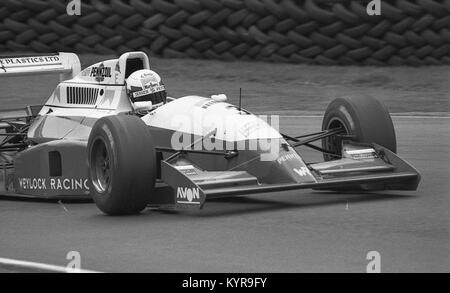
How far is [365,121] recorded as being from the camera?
9.88 metres

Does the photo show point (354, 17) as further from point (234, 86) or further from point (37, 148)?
point (37, 148)

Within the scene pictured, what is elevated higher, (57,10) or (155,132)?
(57,10)

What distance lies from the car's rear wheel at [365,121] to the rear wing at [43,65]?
9.02 feet

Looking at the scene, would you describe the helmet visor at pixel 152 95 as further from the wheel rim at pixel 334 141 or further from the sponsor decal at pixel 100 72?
the wheel rim at pixel 334 141

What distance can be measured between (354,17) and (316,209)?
26.8 feet

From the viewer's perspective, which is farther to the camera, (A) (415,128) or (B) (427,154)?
(A) (415,128)

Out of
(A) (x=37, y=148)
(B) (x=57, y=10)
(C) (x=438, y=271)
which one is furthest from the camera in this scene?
(B) (x=57, y=10)

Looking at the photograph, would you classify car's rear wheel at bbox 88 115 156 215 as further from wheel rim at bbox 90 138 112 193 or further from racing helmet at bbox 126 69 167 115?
racing helmet at bbox 126 69 167 115

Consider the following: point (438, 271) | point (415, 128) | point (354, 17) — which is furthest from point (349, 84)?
point (438, 271)

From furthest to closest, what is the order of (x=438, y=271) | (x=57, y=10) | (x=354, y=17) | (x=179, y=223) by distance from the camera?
(x=57, y=10) → (x=354, y=17) → (x=179, y=223) → (x=438, y=271)

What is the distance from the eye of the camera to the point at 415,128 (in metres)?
13.9

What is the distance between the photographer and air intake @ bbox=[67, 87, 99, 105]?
35.0 ft

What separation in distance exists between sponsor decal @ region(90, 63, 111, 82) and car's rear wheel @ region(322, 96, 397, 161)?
2050mm

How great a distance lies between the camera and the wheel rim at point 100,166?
9.05 meters
